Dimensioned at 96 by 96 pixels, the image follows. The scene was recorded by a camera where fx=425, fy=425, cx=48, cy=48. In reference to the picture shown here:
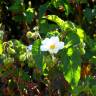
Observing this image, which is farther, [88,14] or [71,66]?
[88,14]

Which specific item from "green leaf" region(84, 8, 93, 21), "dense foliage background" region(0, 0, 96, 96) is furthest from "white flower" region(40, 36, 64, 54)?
"green leaf" region(84, 8, 93, 21)

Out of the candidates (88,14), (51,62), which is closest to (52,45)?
(51,62)

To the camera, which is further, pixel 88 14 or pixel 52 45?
pixel 88 14

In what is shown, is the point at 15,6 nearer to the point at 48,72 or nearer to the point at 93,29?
the point at 93,29

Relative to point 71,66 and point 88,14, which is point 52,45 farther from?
point 88,14

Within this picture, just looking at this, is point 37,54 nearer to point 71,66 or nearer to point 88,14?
point 71,66

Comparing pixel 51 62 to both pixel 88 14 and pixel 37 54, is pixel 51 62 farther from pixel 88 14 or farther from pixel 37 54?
pixel 88 14

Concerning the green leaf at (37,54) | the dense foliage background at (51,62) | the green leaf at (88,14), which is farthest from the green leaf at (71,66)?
the green leaf at (88,14)

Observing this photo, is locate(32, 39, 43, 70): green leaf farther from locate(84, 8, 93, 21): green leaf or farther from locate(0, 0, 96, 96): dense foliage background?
locate(84, 8, 93, 21): green leaf

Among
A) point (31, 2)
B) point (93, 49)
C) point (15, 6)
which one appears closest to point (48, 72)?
point (93, 49)

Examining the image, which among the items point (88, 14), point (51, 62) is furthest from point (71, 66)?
point (88, 14)
